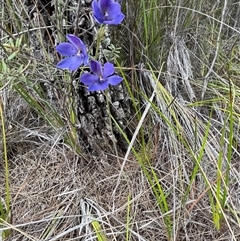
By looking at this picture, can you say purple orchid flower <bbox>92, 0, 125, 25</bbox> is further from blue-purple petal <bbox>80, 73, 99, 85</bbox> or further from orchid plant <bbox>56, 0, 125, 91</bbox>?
blue-purple petal <bbox>80, 73, 99, 85</bbox>

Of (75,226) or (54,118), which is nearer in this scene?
(75,226)

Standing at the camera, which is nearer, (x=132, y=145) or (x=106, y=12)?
(x=106, y=12)

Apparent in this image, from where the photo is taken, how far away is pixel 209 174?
3.65 feet

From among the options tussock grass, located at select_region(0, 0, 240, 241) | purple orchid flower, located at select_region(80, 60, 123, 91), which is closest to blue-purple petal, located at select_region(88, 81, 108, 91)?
purple orchid flower, located at select_region(80, 60, 123, 91)

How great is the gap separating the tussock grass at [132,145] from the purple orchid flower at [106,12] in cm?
13

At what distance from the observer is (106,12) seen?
79 centimetres

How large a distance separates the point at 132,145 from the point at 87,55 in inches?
12.5

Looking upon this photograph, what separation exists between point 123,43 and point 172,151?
14.6 inches

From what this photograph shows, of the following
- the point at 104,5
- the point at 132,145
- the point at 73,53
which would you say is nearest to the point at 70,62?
the point at 73,53

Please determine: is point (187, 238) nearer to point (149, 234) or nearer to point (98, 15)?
point (149, 234)

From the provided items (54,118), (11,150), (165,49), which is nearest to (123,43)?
(165,49)

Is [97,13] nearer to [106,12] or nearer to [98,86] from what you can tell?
[106,12]

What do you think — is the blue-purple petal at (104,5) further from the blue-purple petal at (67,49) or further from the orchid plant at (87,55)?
the blue-purple petal at (67,49)

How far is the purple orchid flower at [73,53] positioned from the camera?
32.7 inches
